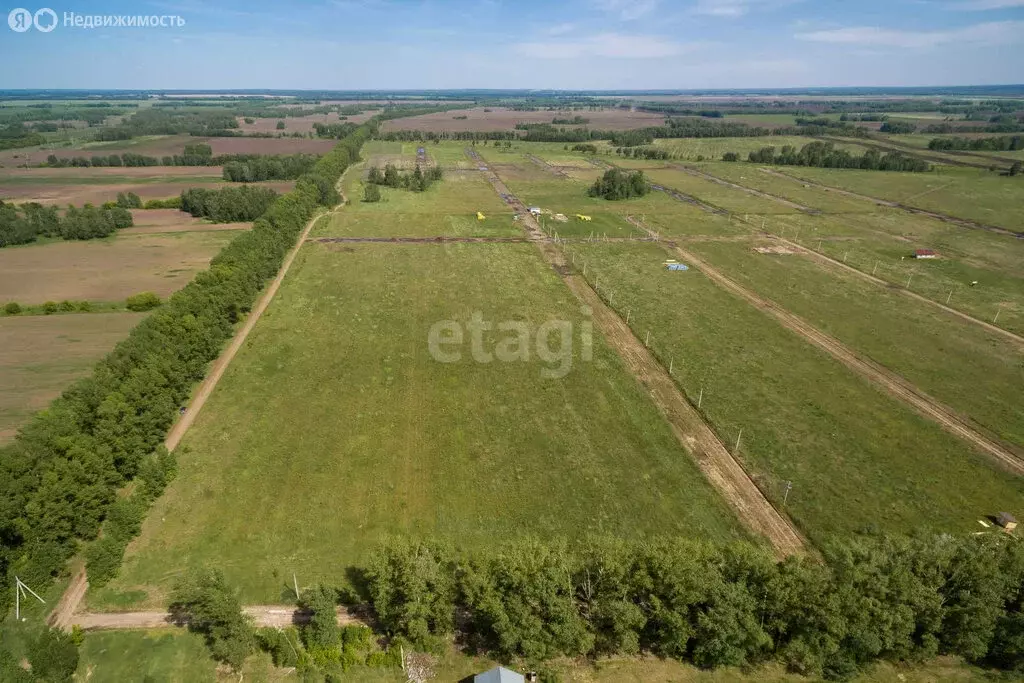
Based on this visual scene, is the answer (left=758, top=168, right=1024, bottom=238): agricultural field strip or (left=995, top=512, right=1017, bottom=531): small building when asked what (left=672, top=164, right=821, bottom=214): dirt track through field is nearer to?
(left=758, top=168, right=1024, bottom=238): agricultural field strip

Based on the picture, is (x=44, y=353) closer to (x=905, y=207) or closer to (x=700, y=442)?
(x=700, y=442)

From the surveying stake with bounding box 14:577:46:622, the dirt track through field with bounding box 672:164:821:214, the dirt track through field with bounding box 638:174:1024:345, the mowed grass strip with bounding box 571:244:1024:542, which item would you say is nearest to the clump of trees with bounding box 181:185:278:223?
the mowed grass strip with bounding box 571:244:1024:542

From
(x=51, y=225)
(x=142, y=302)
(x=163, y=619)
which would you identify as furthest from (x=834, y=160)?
(x=51, y=225)

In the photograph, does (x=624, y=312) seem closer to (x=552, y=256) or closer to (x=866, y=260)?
(x=552, y=256)

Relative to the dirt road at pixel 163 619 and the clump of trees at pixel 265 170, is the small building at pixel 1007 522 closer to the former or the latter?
the dirt road at pixel 163 619

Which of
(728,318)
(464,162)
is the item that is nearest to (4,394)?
(728,318)

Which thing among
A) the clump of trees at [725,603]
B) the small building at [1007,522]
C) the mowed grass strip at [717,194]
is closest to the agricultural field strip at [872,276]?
the mowed grass strip at [717,194]
